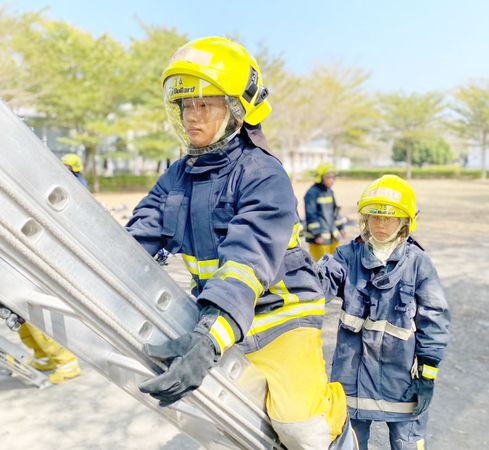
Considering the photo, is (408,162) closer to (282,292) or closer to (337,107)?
(337,107)

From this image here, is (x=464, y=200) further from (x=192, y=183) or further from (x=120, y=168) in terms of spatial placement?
(x=120, y=168)

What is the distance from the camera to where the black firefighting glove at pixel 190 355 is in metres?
1.17

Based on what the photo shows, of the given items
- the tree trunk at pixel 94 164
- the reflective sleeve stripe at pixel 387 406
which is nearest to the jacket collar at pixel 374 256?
→ the reflective sleeve stripe at pixel 387 406

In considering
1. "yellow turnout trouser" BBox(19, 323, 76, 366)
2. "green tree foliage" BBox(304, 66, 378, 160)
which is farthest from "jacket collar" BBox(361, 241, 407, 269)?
"green tree foliage" BBox(304, 66, 378, 160)

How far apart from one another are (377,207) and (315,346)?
49.5 inches

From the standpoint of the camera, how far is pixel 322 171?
7148 mm

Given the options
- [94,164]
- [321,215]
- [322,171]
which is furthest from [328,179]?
[94,164]

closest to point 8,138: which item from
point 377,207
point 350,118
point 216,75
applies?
point 216,75

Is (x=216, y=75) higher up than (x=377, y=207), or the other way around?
(x=216, y=75)

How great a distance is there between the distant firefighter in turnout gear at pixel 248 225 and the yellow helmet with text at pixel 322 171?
17.9 ft

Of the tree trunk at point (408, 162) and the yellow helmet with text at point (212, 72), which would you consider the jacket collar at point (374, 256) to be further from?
the tree trunk at point (408, 162)

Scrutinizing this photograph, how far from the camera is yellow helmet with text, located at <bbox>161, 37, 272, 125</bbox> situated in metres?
1.52

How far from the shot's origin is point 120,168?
123ft

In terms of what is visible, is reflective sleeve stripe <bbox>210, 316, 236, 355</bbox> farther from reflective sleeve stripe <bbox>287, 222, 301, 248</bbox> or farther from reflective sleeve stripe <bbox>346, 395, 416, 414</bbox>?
reflective sleeve stripe <bbox>346, 395, 416, 414</bbox>
